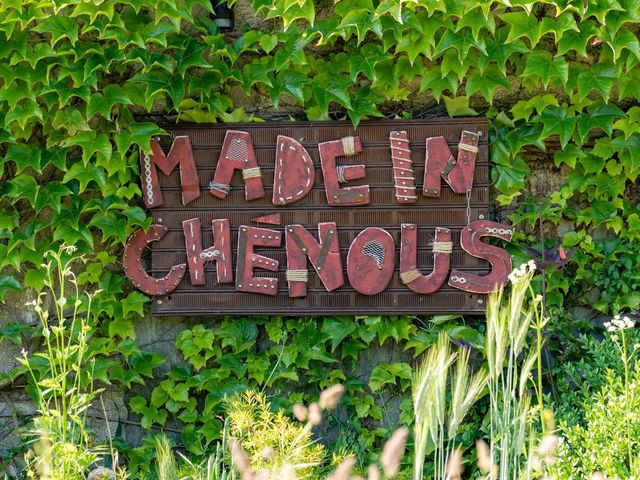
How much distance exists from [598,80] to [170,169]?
5.89 ft

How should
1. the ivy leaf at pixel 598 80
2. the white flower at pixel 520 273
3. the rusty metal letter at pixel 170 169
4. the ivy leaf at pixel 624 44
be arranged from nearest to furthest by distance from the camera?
1. the white flower at pixel 520 273
2. the ivy leaf at pixel 624 44
3. the ivy leaf at pixel 598 80
4. the rusty metal letter at pixel 170 169

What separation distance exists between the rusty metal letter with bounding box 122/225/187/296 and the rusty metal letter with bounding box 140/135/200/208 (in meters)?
0.12

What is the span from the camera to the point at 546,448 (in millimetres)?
1879

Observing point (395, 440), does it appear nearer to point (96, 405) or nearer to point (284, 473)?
point (284, 473)

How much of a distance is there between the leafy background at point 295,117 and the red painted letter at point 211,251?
0.22 meters

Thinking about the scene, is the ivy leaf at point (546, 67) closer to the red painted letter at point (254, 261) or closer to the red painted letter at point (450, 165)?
the red painted letter at point (450, 165)

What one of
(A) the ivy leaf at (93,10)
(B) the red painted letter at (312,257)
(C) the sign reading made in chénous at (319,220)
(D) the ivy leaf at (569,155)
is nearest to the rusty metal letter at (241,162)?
(C) the sign reading made in chénous at (319,220)

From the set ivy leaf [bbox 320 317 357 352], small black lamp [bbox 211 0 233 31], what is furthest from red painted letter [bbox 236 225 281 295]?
small black lamp [bbox 211 0 233 31]

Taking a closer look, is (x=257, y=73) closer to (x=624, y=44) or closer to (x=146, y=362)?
(x=146, y=362)

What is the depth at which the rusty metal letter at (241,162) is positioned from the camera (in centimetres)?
363

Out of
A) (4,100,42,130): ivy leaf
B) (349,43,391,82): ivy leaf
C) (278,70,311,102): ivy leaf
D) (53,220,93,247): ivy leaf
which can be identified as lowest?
(53,220,93,247): ivy leaf

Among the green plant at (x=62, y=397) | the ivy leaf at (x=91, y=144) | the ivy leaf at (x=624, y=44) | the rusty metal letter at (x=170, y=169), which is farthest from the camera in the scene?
the rusty metal letter at (x=170, y=169)

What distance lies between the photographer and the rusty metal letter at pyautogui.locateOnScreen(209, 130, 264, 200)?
363cm

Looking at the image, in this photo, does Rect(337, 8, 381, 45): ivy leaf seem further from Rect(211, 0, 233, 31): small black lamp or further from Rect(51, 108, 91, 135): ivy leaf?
Rect(51, 108, 91, 135): ivy leaf
